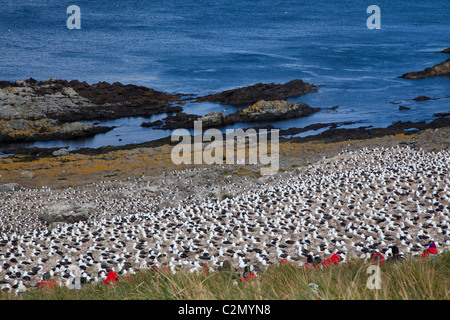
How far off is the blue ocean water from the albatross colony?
26.3 m

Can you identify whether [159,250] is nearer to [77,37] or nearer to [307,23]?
[77,37]

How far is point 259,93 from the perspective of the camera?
53.0 m

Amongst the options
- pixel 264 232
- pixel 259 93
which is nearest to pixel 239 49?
pixel 259 93

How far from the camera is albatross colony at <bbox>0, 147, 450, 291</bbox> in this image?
9070 mm

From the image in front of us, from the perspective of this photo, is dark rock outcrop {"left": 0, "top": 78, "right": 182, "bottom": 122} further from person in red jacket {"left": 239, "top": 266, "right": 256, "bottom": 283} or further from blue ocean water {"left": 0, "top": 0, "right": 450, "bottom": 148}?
person in red jacket {"left": 239, "top": 266, "right": 256, "bottom": 283}

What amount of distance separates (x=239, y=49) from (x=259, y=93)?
97.3ft

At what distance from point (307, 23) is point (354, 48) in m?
30.6

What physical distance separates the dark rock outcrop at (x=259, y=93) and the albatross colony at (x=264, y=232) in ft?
119

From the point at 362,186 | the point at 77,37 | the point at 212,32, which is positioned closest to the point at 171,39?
the point at 212,32

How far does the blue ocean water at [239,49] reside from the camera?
48969 millimetres

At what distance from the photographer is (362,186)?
536 inches

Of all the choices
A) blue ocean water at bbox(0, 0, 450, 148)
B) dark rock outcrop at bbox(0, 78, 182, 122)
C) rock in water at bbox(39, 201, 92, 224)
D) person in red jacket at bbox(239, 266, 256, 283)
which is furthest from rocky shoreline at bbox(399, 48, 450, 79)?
person in red jacket at bbox(239, 266, 256, 283)

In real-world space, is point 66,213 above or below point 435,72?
below

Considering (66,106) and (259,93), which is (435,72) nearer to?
(259,93)
